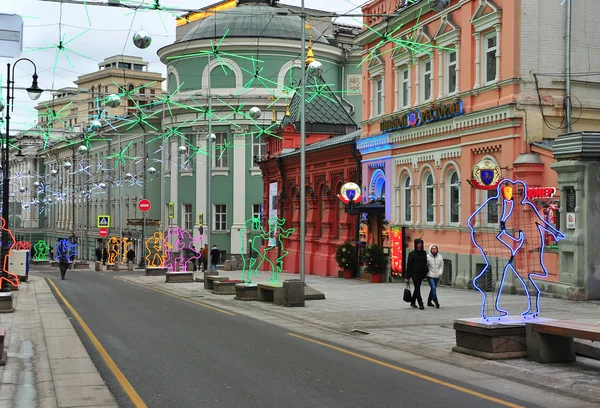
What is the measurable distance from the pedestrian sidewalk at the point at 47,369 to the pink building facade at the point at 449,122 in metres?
12.0

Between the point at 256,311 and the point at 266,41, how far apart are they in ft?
135

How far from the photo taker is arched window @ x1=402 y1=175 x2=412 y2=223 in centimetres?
3281

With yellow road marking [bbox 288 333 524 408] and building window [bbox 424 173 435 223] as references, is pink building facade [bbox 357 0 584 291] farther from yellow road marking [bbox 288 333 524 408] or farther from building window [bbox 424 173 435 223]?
yellow road marking [bbox 288 333 524 408]

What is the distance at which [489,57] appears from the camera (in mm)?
26969

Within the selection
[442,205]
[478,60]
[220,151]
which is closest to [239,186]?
[220,151]

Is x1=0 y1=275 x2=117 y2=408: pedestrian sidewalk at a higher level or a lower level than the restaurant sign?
lower

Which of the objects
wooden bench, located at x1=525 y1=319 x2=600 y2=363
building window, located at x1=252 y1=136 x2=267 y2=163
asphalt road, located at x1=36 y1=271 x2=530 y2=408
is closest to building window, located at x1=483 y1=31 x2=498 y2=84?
asphalt road, located at x1=36 y1=271 x2=530 y2=408

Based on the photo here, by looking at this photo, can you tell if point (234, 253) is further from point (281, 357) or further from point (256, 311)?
point (281, 357)

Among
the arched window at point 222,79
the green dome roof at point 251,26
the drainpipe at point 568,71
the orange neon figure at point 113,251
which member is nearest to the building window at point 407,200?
the drainpipe at point 568,71

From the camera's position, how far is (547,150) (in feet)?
79.5

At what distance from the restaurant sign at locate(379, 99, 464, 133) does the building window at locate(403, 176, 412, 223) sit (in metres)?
2.16

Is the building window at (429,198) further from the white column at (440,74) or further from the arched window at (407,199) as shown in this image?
the white column at (440,74)

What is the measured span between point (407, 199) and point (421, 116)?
3.87m

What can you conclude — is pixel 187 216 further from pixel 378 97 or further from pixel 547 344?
pixel 547 344
